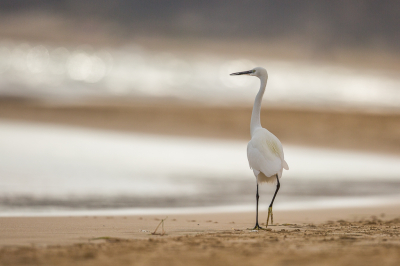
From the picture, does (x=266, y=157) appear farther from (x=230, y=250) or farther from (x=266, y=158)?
(x=230, y=250)

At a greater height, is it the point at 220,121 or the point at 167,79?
the point at 167,79

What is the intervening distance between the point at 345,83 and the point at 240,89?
8538mm

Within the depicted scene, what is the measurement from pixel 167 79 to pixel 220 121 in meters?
11.8

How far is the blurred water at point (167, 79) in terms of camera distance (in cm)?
2872

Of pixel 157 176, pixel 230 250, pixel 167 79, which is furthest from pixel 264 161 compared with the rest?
pixel 167 79

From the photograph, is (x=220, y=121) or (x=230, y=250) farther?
(x=220, y=121)

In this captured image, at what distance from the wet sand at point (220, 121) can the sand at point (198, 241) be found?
12187mm

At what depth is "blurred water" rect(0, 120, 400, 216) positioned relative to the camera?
8297 mm

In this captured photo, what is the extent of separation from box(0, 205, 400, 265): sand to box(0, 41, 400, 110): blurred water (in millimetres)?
20771

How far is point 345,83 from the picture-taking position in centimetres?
3631

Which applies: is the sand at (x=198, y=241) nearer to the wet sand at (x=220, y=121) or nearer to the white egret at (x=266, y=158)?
the white egret at (x=266, y=158)

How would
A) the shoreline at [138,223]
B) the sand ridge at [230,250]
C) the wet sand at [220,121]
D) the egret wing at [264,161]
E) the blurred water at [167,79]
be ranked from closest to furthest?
the sand ridge at [230,250] → the shoreline at [138,223] → the egret wing at [264,161] → the wet sand at [220,121] → the blurred water at [167,79]

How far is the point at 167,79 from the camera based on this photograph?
32.5 meters

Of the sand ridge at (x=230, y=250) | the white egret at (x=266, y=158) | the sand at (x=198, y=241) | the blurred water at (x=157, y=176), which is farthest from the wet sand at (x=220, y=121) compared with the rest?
the sand ridge at (x=230, y=250)
